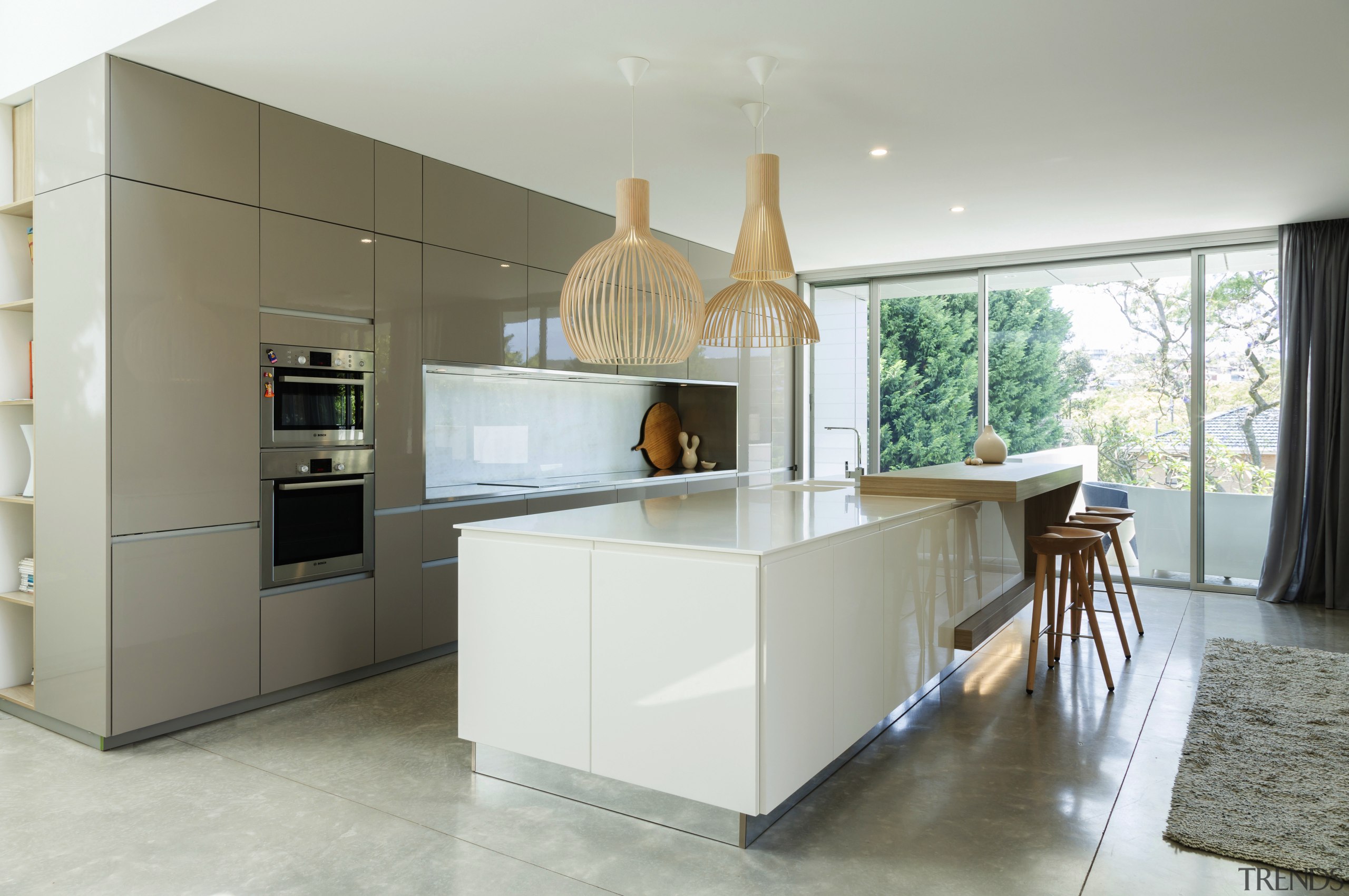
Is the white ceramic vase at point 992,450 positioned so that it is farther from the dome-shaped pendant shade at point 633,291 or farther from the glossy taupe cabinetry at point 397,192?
the glossy taupe cabinetry at point 397,192

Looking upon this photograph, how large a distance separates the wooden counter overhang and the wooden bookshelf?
3549 millimetres

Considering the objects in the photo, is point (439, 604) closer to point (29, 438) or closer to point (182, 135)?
point (29, 438)

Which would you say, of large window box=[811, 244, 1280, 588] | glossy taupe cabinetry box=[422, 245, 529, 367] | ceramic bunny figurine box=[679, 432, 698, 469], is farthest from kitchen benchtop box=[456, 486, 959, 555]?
large window box=[811, 244, 1280, 588]

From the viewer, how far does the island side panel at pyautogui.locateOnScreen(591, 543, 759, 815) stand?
235cm

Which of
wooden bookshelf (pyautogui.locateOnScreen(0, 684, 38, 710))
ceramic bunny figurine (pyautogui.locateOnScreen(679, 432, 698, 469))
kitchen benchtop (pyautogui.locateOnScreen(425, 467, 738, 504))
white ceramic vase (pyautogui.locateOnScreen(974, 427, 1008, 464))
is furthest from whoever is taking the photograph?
ceramic bunny figurine (pyautogui.locateOnScreen(679, 432, 698, 469))

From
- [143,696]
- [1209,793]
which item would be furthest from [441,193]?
[1209,793]

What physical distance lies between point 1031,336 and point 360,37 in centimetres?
545

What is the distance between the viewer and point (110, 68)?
3.09m

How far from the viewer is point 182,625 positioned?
10.8 ft

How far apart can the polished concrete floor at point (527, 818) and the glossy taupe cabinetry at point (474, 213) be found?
2.27 meters

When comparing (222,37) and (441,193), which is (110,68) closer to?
(222,37)

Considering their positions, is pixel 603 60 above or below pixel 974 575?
above

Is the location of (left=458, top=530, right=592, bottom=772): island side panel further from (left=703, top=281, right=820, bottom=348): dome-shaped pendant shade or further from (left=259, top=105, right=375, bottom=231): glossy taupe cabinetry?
(left=259, top=105, right=375, bottom=231): glossy taupe cabinetry

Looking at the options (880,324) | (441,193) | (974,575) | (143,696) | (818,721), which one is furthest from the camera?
(880,324)
